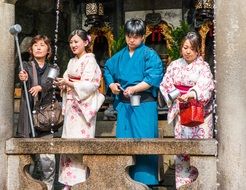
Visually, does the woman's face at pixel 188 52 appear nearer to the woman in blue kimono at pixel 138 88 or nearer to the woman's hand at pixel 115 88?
the woman in blue kimono at pixel 138 88

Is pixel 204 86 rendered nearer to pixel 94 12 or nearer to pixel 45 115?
pixel 45 115

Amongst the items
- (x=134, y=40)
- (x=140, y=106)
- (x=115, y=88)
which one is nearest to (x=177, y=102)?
(x=140, y=106)

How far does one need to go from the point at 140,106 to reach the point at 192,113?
88cm

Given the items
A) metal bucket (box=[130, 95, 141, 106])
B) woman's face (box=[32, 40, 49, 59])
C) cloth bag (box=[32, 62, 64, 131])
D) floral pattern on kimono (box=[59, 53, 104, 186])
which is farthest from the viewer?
woman's face (box=[32, 40, 49, 59])

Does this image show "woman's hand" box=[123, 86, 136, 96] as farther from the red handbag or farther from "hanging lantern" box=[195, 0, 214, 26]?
"hanging lantern" box=[195, 0, 214, 26]

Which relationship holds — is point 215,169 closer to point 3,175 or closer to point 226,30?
point 226,30

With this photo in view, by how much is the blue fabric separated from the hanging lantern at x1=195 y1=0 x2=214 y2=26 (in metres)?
4.30

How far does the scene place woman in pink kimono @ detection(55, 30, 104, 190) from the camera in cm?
695

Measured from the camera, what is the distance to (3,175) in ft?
22.8

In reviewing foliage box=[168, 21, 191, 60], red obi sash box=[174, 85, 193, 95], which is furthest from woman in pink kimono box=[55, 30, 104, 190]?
foliage box=[168, 21, 191, 60]

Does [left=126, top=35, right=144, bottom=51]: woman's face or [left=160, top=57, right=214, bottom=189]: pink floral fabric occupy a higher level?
[left=126, top=35, right=144, bottom=51]: woman's face

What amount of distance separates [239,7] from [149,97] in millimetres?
1512

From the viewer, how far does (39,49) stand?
7348mm

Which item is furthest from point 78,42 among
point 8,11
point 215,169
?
point 215,169
